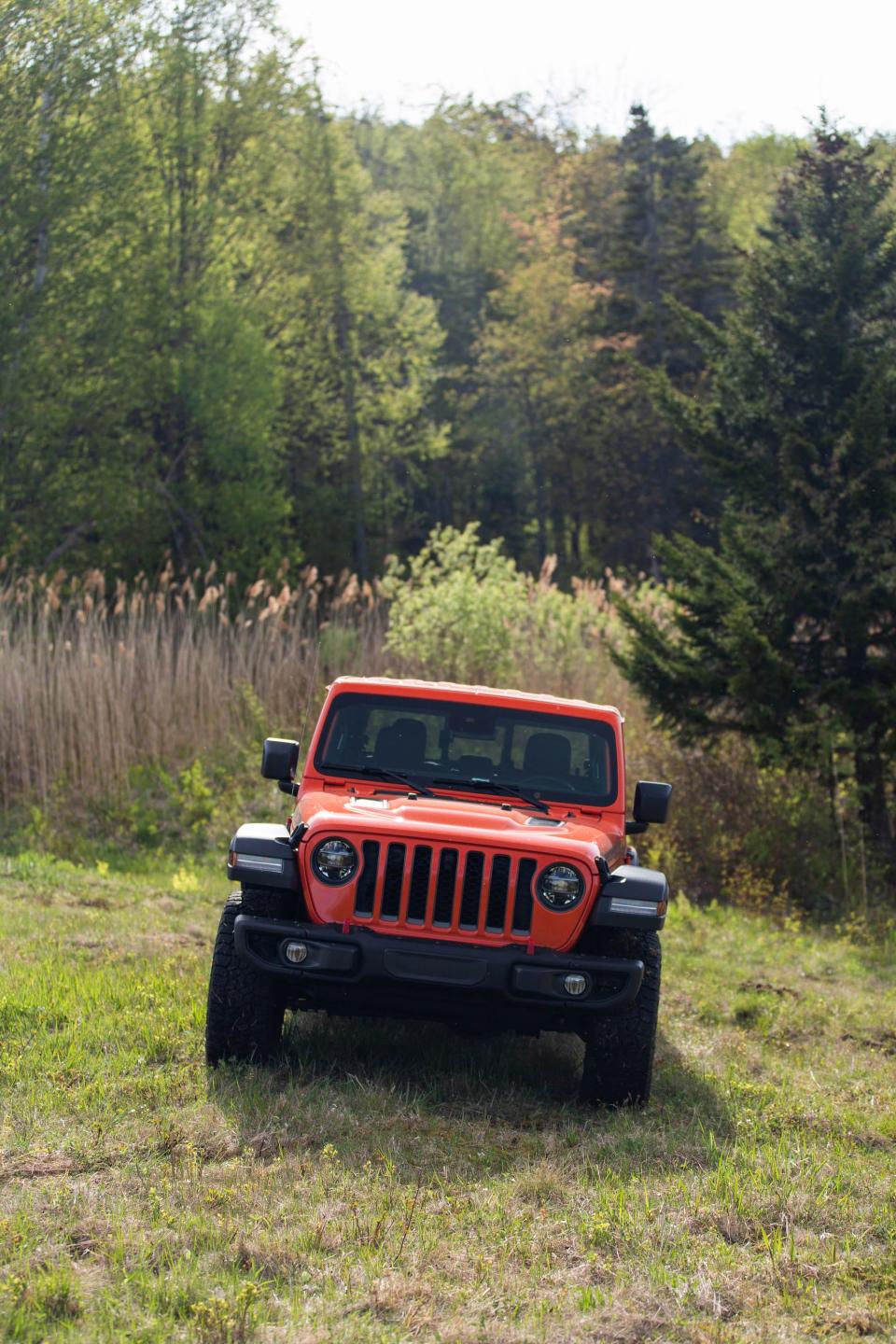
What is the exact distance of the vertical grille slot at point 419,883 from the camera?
5785 mm

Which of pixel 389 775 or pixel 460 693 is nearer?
pixel 389 775

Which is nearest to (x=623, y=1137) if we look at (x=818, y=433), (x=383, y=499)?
(x=818, y=433)

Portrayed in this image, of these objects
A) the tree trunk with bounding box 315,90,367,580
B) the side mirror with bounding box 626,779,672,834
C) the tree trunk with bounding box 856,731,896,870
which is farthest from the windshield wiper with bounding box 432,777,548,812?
Result: the tree trunk with bounding box 315,90,367,580

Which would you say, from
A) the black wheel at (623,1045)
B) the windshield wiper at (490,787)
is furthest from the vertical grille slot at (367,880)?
the windshield wiper at (490,787)

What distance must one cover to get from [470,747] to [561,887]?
1.35 meters

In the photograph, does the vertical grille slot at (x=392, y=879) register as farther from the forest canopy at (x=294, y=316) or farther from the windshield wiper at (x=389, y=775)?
the forest canopy at (x=294, y=316)

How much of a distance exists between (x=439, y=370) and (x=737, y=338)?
1291 inches

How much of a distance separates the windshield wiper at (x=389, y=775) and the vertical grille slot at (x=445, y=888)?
0.95 meters

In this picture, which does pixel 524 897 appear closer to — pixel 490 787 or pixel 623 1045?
pixel 623 1045

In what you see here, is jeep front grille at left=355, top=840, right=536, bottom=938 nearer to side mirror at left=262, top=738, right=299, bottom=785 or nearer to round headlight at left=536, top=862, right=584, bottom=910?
round headlight at left=536, top=862, right=584, bottom=910

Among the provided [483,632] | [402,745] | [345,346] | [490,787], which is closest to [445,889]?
[490,787]

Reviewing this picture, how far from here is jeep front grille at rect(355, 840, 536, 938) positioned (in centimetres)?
576

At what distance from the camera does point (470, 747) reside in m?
7.05

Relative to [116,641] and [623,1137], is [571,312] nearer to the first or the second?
[116,641]
